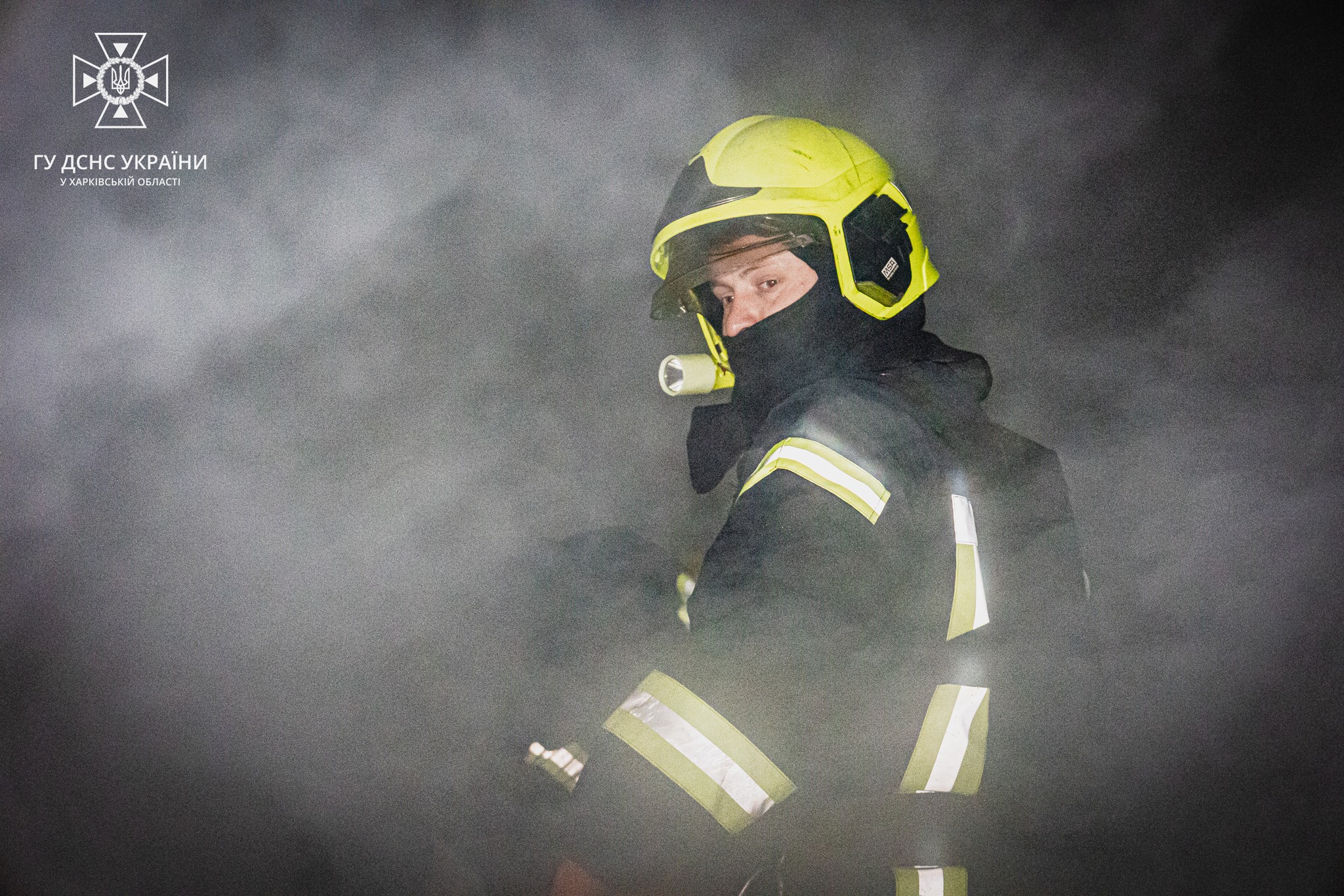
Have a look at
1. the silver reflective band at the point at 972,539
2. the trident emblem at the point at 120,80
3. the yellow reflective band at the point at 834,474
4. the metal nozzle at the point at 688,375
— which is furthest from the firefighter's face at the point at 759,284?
the trident emblem at the point at 120,80

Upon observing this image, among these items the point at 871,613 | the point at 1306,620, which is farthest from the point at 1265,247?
the point at 871,613

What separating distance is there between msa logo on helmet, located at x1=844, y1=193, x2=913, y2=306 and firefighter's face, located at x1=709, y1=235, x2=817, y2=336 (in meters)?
0.08

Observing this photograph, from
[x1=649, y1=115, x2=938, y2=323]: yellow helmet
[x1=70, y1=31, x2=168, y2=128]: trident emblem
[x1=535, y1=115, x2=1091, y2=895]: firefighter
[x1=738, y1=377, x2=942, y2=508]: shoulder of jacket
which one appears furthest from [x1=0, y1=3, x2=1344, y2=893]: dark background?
[x1=738, y1=377, x2=942, y2=508]: shoulder of jacket

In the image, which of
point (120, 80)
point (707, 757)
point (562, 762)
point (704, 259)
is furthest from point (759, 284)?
point (120, 80)

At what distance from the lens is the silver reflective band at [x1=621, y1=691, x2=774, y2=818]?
106cm

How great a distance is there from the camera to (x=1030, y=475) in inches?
50.6

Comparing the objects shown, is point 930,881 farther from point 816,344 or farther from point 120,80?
point 120,80

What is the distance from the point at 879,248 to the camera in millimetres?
1388

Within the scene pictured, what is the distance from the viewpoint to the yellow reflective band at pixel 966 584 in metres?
1.14

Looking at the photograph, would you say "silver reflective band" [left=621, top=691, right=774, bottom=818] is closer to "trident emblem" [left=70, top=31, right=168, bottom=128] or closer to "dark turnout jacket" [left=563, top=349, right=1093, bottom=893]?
"dark turnout jacket" [left=563, top=349, right=1093, bottom=893]

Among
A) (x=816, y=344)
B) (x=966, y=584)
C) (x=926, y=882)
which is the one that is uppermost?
(x=816, y=344)

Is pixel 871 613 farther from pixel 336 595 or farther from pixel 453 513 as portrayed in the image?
pixel 336 595

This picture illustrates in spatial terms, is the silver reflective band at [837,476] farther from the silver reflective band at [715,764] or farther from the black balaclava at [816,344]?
the silver reflective band at [715,764]

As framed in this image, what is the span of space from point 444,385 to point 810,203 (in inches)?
30.7
